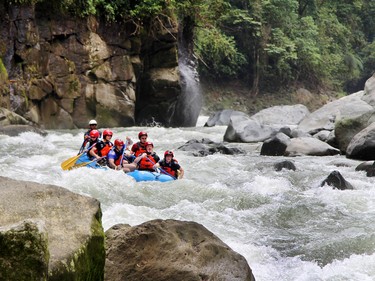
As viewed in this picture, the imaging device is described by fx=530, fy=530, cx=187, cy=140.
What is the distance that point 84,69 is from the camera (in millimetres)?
15391

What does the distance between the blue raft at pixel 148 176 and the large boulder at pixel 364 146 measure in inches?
175

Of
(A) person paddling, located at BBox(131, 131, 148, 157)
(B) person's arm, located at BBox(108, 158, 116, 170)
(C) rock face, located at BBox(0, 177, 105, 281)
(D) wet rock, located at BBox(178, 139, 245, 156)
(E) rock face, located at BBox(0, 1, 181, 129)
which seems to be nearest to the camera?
(C) rock face, located at BBox(0, 177, 105, 281)

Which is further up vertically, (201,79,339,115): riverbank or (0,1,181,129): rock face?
(0,1,181,129): rock face

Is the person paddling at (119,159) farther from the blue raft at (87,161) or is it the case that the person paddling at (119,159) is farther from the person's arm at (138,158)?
the blue raft at (87,161)

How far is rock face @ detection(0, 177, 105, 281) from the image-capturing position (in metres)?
Result: 2.23

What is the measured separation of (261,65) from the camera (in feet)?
89.4

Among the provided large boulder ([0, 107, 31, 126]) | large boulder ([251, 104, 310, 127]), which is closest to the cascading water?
large boulder ([251, 104, 310, 127])

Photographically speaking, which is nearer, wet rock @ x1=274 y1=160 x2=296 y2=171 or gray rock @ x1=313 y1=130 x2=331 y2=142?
wet rock @ x1=274 y1=160 x2=296 y2=171

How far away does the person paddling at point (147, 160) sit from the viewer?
8.70m

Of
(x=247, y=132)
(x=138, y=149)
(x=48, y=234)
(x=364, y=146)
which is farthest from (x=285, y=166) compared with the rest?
(x=48, y=234)

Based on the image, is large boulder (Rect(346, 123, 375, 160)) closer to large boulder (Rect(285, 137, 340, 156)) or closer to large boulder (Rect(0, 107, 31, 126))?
large boulder (Rect(285, 137, 340, 156))

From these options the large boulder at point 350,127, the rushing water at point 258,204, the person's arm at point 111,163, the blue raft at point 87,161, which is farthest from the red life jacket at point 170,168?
the large boulder at point 350,127

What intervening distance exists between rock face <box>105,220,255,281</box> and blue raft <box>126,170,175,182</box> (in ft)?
13.4

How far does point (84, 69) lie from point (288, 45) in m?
13.2
